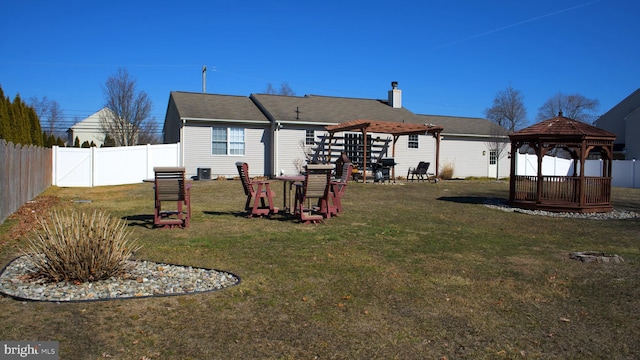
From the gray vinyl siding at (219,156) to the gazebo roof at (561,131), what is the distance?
43.4ft

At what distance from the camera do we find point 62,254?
5.08 m

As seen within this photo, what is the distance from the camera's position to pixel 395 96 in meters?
31.1

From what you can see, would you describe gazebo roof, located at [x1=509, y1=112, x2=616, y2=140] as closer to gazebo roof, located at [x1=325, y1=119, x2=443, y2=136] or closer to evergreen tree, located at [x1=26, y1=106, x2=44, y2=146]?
gazebo roof, located at [x1=325, y1=119, x2=443, y2=136]

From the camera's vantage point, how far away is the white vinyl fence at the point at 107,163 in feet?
64.4

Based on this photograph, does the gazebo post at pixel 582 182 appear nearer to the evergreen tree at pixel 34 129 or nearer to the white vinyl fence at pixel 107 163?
the white vinyl fence at pixel 107 163

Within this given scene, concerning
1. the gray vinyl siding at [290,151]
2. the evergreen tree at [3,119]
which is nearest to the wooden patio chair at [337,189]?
the evergreen tree at [3,119]

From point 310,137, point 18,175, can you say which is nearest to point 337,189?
point 18,175

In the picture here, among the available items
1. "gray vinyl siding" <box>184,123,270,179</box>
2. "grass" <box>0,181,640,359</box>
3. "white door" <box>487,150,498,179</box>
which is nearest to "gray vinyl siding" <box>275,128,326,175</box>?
"gray vinyl siding" <box>184,123,270,179</box>

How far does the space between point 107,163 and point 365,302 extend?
1826 centimetres

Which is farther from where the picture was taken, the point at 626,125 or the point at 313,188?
the point at 626,125

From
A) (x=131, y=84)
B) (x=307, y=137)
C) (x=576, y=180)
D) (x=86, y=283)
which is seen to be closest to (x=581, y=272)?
(x=86, y=283)

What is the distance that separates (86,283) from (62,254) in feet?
1.26

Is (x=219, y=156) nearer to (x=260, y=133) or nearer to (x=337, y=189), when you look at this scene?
(x=260, y=133)

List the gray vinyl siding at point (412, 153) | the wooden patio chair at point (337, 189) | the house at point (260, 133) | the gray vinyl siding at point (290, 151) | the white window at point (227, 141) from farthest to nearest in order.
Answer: the gray vinyl siding at point (412, 153), the gray vinyl siding at point (290, 151), the white window at point (227, 141), the house at point (260, 133), the wooden patio chair at point (337, 189)
